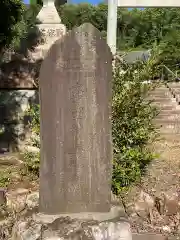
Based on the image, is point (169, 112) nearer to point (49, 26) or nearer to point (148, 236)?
point (49, 26)

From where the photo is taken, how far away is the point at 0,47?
6496 mm

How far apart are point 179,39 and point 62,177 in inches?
899

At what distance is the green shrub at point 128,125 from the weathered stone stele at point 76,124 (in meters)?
1.80

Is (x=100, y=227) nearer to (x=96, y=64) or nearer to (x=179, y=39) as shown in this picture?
(x=96, y=64)

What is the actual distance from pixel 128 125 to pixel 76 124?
222 centimetres

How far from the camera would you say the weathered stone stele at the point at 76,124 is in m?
3.11

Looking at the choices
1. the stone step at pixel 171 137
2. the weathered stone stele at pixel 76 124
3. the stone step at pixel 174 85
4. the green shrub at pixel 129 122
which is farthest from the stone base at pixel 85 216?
the stone step at pixel 174 85

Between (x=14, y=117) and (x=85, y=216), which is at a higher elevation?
(x=14, y=117)

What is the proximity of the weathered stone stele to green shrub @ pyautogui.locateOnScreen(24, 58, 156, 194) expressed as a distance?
1804 mm

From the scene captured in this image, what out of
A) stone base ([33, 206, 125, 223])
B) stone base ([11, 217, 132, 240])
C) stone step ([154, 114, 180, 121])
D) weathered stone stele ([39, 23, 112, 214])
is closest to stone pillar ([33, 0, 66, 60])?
stone step ([154, 114, 180, 121])

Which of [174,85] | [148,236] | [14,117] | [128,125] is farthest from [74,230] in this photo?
[174,85]

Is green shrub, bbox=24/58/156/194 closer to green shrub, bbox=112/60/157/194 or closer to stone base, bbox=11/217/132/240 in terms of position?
green shrub, bbox=112/60/157/194

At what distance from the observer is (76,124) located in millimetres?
3199

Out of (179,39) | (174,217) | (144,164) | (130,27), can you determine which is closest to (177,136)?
(144,164)
